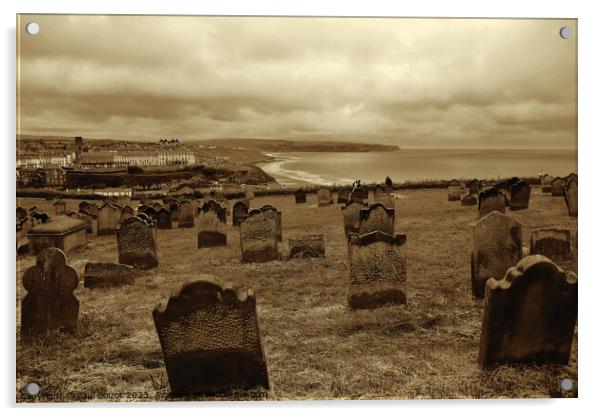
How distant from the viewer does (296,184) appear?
4.84 meters

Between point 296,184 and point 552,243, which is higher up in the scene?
point 296,184

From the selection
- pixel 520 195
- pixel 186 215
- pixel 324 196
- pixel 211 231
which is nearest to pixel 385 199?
pixel 324 196

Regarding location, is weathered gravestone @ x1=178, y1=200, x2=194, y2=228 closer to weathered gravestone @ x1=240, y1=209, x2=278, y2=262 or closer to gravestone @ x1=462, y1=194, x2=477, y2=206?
weathered gravestone @ x1=240, y1=209, x2=278, y2=262

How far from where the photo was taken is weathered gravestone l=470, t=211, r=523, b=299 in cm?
457

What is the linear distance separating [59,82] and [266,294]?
107 inches

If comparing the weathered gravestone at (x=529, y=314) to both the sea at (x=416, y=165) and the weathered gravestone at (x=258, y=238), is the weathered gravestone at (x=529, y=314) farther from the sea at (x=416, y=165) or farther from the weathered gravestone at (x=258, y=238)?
the weathered gravestone at (x=258, y=238)

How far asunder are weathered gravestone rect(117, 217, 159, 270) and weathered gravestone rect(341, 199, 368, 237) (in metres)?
1.99

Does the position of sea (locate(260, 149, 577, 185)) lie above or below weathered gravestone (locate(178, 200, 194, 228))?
above

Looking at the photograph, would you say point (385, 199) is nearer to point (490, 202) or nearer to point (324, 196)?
point (324, 196)

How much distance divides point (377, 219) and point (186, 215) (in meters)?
2.04

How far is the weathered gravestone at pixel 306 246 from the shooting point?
514 centimetres

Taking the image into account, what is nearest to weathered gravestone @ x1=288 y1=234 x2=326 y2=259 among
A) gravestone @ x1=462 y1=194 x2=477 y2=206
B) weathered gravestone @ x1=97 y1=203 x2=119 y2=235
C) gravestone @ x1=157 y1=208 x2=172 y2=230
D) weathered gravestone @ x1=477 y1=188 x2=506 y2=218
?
gravestone @ x1=157 y1=208 x2=172 y2=230

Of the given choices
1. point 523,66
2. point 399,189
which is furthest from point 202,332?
point 523,66

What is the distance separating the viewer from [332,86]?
4492mm
